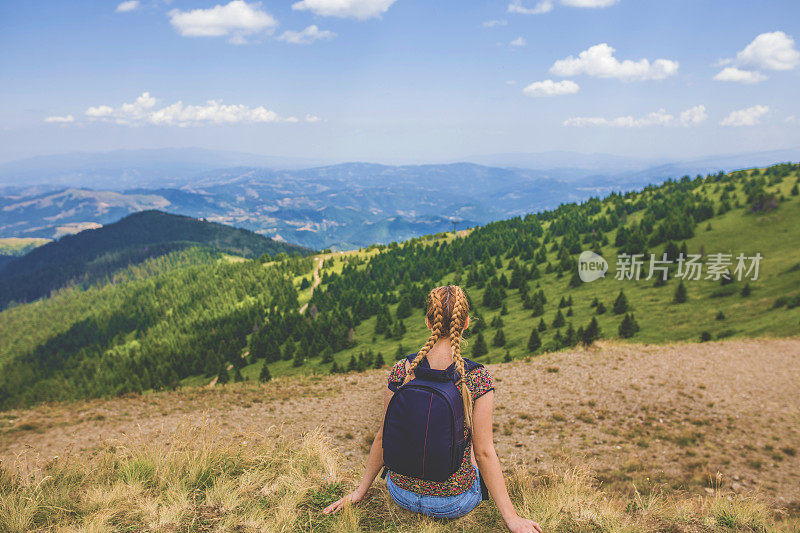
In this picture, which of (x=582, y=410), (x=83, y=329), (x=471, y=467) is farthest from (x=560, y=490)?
(x=83, y=329)

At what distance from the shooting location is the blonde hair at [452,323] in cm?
421

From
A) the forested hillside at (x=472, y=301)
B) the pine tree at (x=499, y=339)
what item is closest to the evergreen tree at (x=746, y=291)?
the forested hillside at (x=472, y=301)

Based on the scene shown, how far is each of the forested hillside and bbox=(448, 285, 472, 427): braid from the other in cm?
20

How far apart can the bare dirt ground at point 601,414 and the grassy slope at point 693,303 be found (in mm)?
9507

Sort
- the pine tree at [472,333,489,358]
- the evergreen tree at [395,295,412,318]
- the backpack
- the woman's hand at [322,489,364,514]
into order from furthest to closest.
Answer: the evergreen tree at [395,295,412,318] < the pine tree at [472,333,489,358] < the woman's hand at [322,489,364,514] < the backpack

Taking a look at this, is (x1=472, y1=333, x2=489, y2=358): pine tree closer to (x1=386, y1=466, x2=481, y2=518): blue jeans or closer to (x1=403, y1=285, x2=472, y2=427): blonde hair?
(x1=386, y1=466, x2=481, y2=518): blue jeans

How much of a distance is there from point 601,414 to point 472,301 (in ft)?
30.3

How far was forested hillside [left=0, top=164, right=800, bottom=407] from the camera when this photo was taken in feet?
139

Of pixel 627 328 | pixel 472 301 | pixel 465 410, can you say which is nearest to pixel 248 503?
pixel 465 410

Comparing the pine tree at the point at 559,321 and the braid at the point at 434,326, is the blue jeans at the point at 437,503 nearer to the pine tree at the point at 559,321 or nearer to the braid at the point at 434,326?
the braid at the point at 434,326

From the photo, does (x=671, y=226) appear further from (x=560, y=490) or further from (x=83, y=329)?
(x=83, y=329)

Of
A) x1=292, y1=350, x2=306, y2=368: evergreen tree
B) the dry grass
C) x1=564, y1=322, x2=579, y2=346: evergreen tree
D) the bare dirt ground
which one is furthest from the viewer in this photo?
x1=292, y1=350, x2=306, y2=368: evergreen tree

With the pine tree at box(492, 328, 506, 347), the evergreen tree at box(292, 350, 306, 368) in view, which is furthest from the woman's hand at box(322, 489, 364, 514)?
the evergreen tree at box(292, 350, 306, 368)

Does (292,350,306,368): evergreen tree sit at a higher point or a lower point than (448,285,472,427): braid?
lower
